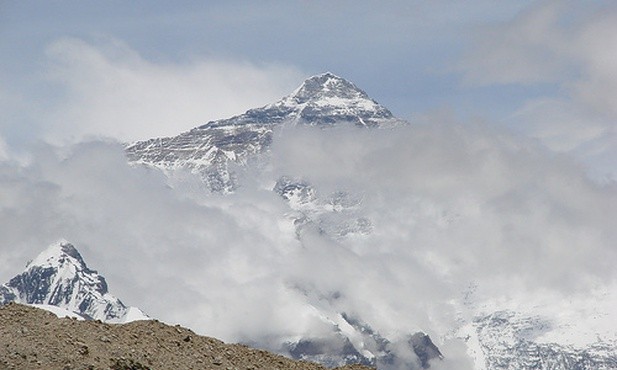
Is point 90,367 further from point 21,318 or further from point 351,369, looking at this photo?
point 351,369

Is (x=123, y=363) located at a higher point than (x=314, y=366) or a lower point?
lower

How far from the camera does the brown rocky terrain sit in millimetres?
51500

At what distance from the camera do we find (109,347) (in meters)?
54.0

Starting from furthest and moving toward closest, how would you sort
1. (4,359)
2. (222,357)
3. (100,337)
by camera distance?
(222,357)
(100,337)
(4,359)

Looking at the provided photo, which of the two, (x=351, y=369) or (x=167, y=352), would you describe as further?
(x=351, y=369)

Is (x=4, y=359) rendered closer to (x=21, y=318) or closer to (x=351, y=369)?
(x=21, y=318)

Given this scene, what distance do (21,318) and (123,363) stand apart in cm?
593

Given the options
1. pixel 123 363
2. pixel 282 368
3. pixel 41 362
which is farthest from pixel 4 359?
pixel 282 368

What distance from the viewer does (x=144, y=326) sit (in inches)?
2320

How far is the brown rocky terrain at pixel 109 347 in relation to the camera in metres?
51.5

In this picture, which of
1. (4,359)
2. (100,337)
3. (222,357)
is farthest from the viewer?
(222,357)

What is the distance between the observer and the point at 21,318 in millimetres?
56031

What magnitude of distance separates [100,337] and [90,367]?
3.62 metres

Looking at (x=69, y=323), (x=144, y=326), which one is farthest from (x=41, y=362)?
(x=144, y=326)
